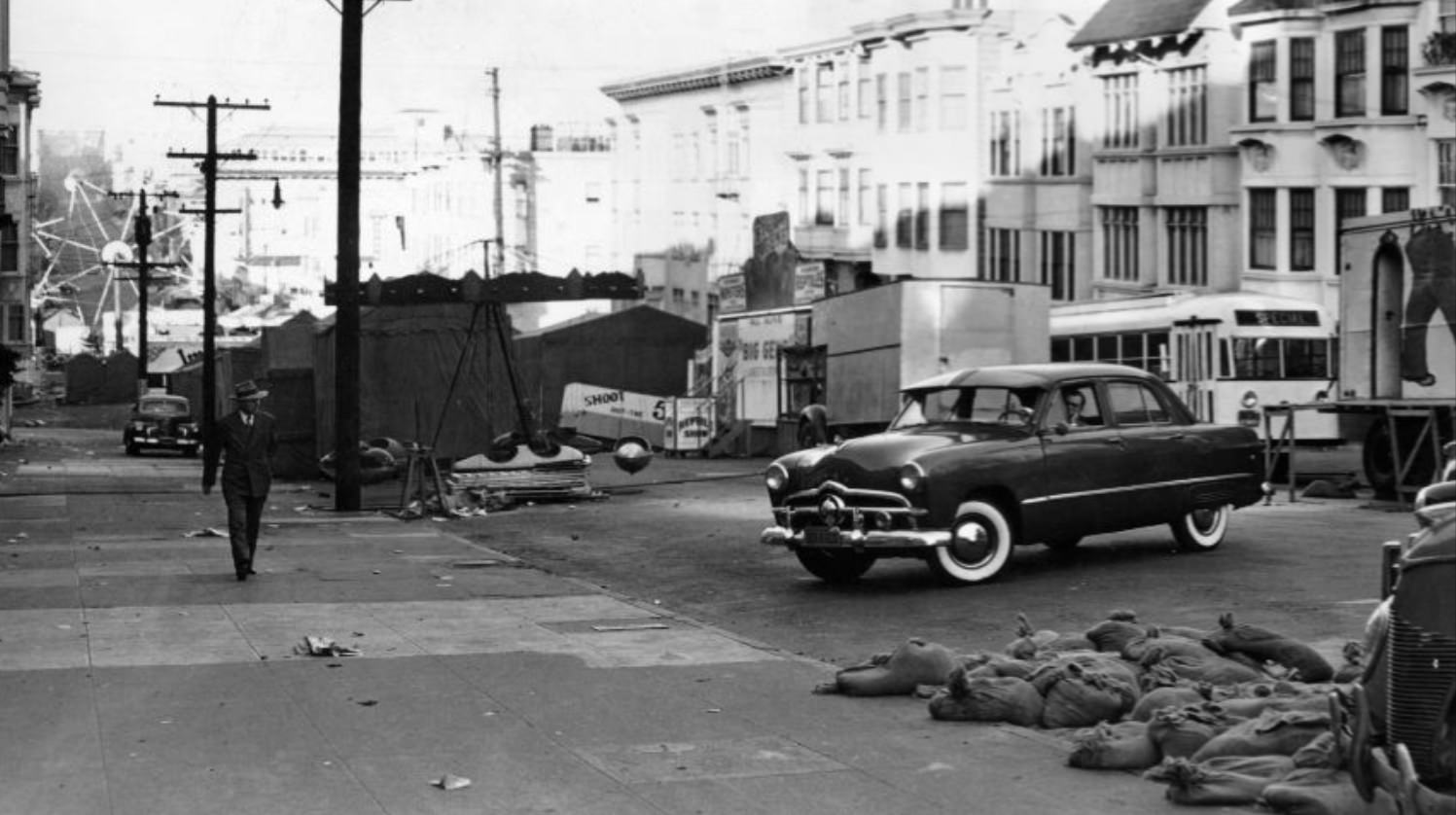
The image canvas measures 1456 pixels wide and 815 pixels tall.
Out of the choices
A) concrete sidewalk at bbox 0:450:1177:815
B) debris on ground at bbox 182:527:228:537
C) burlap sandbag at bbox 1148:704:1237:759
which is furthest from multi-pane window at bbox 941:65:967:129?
burlap sandbag at bbox 1148:704:1237:759

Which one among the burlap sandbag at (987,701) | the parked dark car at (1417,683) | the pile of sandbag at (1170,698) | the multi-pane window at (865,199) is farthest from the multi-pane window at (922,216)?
the parked dark car at (1417,683)

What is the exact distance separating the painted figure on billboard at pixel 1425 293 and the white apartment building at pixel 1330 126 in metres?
17.3

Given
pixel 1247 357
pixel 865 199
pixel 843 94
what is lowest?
pixel 1247 357

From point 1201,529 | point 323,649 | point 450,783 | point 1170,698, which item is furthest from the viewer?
point 1201,529

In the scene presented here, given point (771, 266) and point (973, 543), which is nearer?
point (973, 543)

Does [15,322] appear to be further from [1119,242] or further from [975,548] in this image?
[975,548]

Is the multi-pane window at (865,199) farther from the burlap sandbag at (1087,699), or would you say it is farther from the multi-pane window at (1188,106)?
the burlap sandbag at (1087,699)

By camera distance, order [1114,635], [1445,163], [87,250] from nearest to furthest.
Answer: [1114,635], [1445,163], [87,250]

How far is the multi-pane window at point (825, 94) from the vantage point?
74562 millimetres

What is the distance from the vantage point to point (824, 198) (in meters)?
75.1

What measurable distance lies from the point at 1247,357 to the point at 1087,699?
28416 mm

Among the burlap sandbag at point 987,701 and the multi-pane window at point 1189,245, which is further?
the multi-pane window at point 1189,245

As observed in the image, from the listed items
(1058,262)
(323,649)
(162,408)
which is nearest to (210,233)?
(162,408)

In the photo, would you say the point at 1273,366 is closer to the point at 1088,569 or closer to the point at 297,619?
the point at 1088,569
